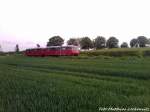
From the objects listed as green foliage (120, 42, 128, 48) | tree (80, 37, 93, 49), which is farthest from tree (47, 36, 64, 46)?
green foliage (120, 42, 128, 48)

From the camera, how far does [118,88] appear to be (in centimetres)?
1463

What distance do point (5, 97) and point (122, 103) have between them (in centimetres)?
563

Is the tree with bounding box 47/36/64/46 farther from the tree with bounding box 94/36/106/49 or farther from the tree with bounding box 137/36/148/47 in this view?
the tree with bounding box 137/36/148/47

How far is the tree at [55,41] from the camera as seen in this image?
15062 cm

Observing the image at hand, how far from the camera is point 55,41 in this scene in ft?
495

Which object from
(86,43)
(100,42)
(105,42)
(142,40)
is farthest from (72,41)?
(142,40)

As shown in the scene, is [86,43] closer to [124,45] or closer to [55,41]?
[124,45]

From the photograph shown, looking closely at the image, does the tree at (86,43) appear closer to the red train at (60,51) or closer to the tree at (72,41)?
the tree at (72,41)

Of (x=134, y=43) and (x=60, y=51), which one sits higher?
(x=134, y=43)

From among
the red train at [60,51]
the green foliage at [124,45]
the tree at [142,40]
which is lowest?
the red train at [60,51]

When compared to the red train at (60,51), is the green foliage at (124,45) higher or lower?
higher

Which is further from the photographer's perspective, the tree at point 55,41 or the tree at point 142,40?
the tree at point 55,41

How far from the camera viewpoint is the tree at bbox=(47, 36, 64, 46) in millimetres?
150625

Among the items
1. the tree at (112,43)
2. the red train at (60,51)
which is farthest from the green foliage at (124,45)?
the red train at (60,51)
